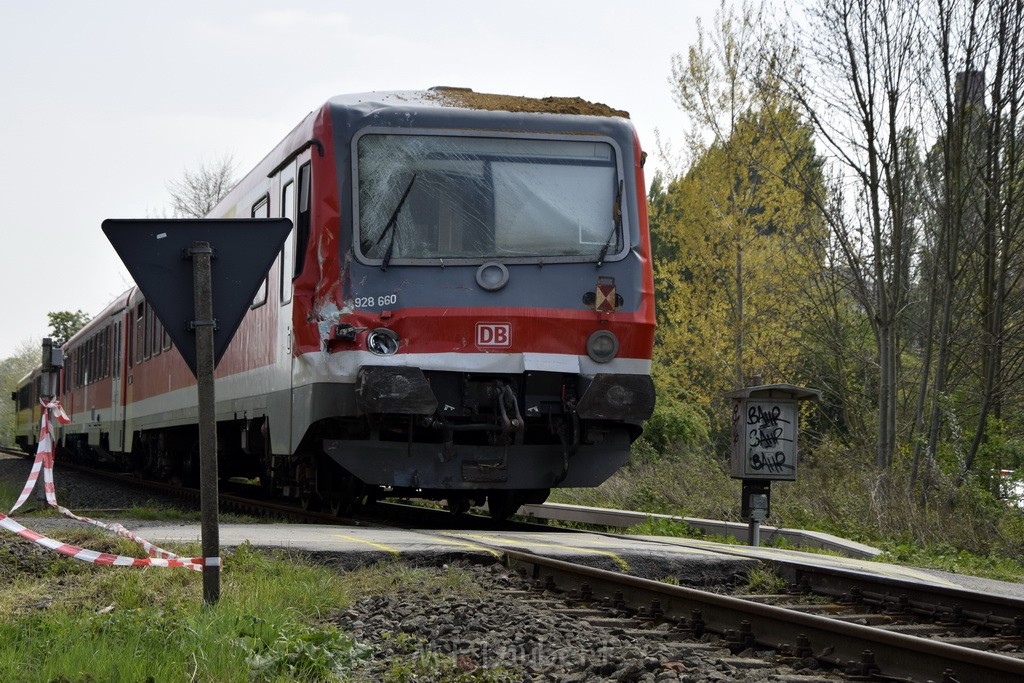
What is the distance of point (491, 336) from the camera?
984cm

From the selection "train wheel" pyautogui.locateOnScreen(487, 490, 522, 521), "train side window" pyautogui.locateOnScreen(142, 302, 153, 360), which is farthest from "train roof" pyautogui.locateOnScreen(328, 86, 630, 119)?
"train side window" pyautogui.locateOnScreen(142, 302, 153, 360)

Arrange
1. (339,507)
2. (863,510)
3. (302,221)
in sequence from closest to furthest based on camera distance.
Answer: (302,221) → (339,507) → (863,510)

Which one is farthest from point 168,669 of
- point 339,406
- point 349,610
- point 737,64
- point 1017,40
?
point 737,64

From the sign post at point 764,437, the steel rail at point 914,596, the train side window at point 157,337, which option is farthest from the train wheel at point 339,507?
the train side window at point 157,337

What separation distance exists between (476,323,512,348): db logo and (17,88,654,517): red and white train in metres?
0.01

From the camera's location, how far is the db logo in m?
9.83

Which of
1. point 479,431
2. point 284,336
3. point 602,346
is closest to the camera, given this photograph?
point 602,346

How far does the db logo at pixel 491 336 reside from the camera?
9828mm

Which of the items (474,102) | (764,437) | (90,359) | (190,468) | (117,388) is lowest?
(190,468)

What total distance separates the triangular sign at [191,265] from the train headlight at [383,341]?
3.80 meters

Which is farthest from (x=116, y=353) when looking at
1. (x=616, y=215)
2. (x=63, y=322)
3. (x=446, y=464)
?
(x=63, y=322)

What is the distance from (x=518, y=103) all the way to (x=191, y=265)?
5.31 metres

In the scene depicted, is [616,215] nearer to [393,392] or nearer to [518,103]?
[518,103]

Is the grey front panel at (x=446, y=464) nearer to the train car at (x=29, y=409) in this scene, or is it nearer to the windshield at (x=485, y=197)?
the windshield at (x=485, y=197)
